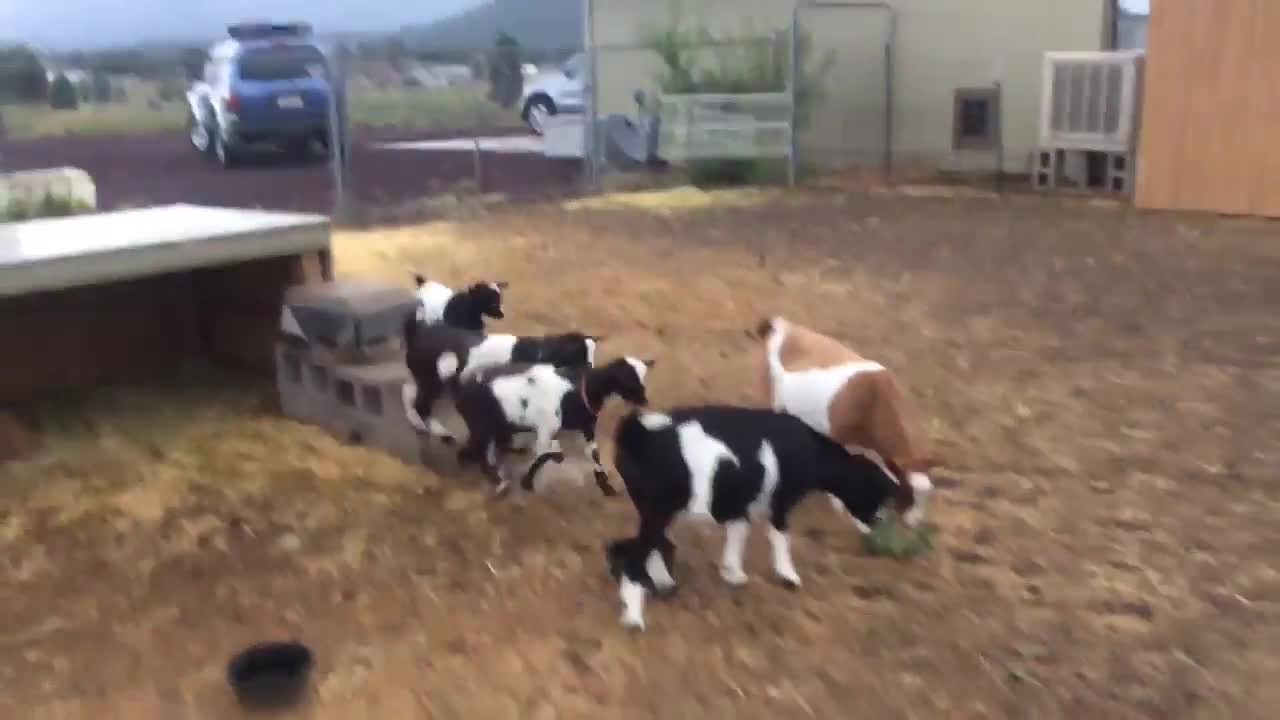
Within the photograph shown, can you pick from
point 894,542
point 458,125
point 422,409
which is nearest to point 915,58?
point 458,125

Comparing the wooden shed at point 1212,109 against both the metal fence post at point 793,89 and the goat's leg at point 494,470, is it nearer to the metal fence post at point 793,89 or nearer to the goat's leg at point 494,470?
the metal fence post at point 793,89

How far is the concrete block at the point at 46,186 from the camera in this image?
8.46 meters

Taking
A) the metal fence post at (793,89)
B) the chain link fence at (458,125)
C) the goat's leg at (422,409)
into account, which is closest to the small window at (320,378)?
the goat's leg at (422,409)

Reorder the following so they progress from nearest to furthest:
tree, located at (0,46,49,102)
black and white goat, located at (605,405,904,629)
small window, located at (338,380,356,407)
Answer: black and white goat, located at (605,405,904,629)
small window, located at (338,380,356,407)
tree, located at (0,46,49,102)

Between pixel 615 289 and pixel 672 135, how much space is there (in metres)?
5.31

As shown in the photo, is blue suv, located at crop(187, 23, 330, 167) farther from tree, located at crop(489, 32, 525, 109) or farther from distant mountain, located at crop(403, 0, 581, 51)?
tree, located at crop(489, 32, 525, 109)

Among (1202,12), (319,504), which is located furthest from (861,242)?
(319,504)

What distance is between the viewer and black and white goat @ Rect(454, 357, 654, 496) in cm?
352

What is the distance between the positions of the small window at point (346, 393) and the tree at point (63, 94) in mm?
7288

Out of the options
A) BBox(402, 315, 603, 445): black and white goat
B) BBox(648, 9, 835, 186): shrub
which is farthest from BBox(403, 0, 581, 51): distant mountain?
BBox(402, 315, 603, 445): black and white goat

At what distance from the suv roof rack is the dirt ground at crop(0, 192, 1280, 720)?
731cm

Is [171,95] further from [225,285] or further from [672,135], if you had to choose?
[225,285]

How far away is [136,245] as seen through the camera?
4.12m

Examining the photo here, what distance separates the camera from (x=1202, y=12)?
938 centimetres
